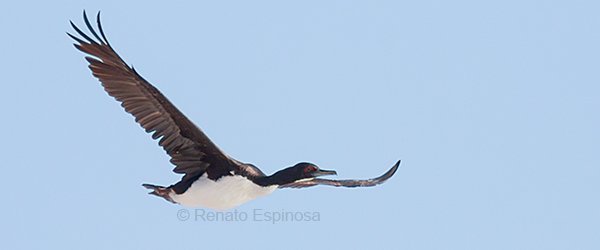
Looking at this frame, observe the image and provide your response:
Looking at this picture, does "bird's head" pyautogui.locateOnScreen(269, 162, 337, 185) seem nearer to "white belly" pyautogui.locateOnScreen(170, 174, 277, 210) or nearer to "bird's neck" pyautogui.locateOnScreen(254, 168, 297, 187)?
"bird's neck" pyautogui.locateOnScreen(254, 168, 297, 187)

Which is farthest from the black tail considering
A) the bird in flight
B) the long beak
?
the long beak

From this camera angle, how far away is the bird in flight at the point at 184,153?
5362 centimetres

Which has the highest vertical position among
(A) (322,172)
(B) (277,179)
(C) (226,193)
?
(A) (322,172)

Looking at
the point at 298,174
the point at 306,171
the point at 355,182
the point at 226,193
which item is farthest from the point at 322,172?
the point at 355,182

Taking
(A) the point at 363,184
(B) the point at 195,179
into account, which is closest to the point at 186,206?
(B) the point at 195,179

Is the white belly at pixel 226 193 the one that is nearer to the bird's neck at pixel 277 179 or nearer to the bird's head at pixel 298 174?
the bird's neck at pixel 277 179

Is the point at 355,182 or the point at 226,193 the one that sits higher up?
the point at 355,182

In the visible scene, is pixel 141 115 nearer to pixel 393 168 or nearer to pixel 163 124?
pixel 163 124

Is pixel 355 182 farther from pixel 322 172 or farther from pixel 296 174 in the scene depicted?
pixel 296 174

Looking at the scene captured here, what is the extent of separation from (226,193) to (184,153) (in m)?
1.35

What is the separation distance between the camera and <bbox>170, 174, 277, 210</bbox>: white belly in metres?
54.1

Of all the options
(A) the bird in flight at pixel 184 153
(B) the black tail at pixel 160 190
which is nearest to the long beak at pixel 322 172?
(A) the bird in flight at pixel 184 153

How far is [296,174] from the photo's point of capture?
178 feet

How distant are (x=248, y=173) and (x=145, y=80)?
2.97 m
